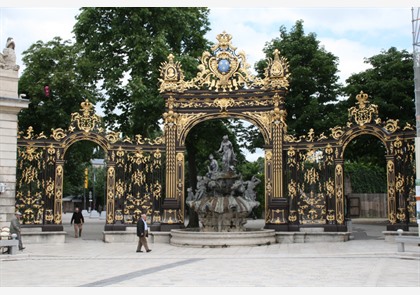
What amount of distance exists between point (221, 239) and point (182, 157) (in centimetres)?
388

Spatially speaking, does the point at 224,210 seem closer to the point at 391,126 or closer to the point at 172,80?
the point at 172,80

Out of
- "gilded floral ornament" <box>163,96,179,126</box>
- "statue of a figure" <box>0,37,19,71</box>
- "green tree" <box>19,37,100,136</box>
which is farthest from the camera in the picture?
"green tree" <box>19,37,100,136</box>

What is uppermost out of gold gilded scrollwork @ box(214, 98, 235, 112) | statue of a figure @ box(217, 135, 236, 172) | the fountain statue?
gold gilded scrollwork @ box(214, 98, 235, 112)

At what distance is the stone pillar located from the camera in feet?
54.9

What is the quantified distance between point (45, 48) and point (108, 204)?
26.6 ft

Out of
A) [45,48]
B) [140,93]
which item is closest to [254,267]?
[140,93]

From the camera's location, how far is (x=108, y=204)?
19.6 m

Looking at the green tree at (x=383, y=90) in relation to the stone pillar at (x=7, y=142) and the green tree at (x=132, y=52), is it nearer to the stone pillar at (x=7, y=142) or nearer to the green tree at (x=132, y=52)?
the green tree at (x=132, y=52)

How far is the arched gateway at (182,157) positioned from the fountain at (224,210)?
Result: 904 millimetres

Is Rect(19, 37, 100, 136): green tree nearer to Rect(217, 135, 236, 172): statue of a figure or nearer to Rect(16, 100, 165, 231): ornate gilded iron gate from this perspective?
Rect(16, 100, 165, 231): ornate gilded iron gate

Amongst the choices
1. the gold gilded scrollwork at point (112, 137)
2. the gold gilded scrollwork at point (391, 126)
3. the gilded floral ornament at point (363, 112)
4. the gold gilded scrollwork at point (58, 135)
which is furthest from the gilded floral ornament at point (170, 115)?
the gold gilded scrollwork at point (391, 126)

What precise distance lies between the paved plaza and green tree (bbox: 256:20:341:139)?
7882 millimetres

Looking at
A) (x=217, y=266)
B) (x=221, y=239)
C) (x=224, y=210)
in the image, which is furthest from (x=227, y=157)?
(x=217, y=266)

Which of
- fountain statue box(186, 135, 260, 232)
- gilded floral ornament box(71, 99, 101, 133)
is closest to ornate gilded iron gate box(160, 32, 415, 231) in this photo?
fountain statue box(186, 135, 260, 232)
